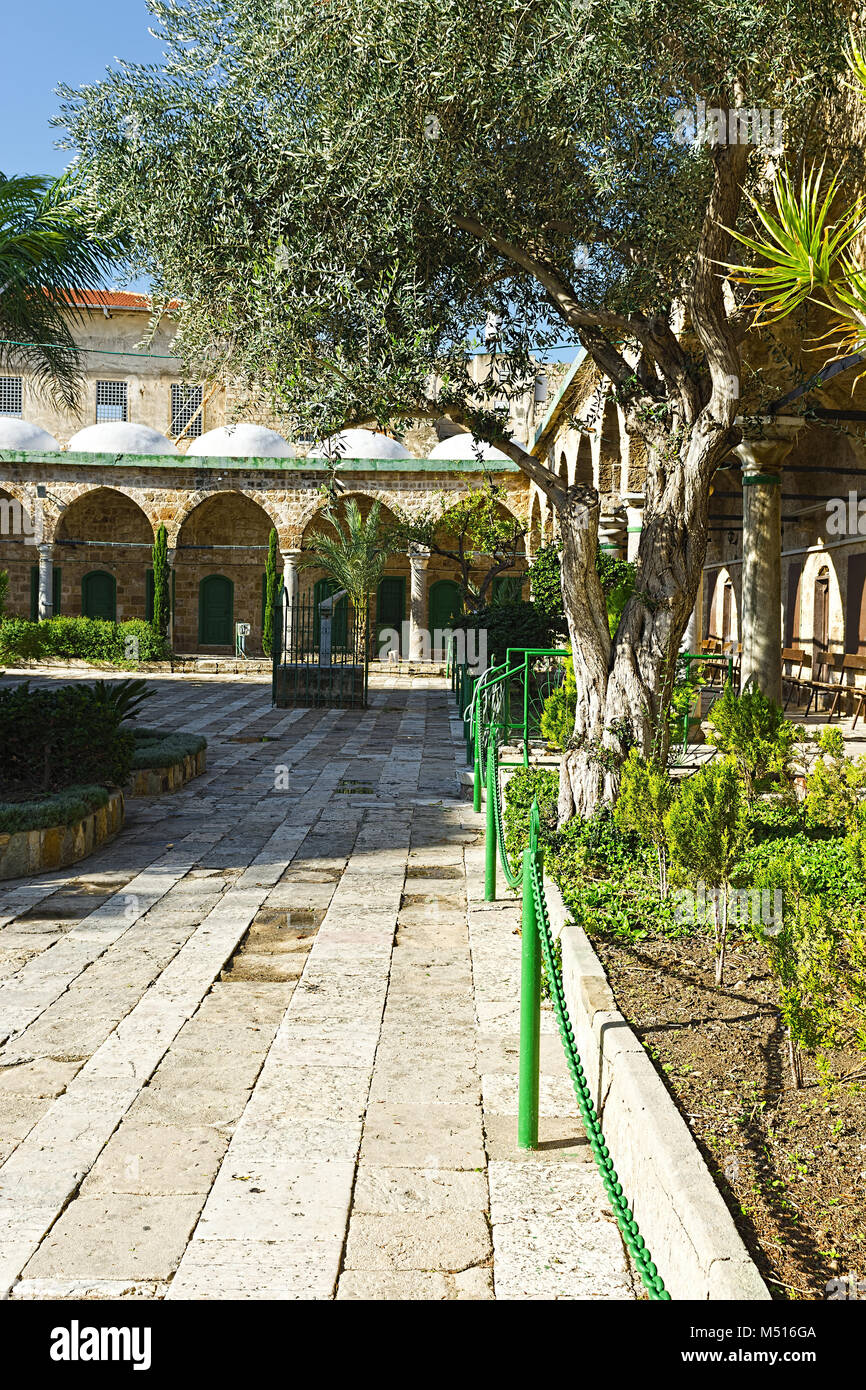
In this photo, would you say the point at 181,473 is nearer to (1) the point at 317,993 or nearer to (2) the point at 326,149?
(2) the point at 326,149

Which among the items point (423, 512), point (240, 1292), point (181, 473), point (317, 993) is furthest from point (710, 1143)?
point (181, 473)

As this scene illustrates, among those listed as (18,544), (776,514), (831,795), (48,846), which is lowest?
(48,846)

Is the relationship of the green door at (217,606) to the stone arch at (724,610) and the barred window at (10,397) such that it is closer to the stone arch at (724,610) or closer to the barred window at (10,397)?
the barred window at (10,397)

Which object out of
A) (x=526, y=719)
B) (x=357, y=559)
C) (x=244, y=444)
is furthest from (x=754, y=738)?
(x=244, y=444)

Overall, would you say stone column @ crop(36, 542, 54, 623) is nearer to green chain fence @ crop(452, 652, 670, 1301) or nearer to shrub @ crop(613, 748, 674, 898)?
shrub @ crop(613, 748, 674, 898)

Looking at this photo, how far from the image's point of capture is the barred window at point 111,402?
108 ft

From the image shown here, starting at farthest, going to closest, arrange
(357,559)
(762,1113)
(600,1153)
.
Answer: (357,559) → (762,1113) → (600,1153)

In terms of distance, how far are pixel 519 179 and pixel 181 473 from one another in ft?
70.4

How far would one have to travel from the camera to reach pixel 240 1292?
253 cm

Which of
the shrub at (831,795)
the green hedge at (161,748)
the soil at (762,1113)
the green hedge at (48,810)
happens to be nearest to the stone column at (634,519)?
the green hedge at (161,748)

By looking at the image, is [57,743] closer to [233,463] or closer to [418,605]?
[418,605]

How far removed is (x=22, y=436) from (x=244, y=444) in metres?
6.17

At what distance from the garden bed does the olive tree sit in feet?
12.7

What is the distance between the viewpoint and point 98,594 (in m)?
29.6
